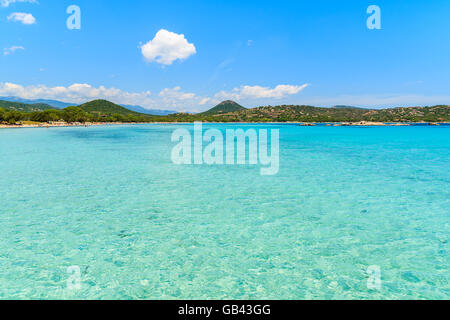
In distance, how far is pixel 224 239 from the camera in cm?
1015

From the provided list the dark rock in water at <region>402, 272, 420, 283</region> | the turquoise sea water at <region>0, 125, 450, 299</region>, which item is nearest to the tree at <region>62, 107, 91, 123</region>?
the turquoise sea water at <region>0, 125, 450, 299</region>

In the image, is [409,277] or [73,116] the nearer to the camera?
[409,277]

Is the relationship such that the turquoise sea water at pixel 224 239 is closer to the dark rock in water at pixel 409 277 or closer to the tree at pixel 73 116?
the dark rock in water at pixel 409 277

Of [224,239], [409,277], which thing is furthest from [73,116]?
[409,277]

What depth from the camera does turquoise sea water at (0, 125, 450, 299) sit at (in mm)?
7246

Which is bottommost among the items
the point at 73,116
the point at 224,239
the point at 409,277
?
the point at 409,277

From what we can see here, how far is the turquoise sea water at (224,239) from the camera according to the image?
7.25 m

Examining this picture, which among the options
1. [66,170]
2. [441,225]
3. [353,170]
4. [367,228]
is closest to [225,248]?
[367,228]

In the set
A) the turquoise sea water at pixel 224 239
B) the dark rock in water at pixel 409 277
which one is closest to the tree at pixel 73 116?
the turquoise sea water at pixel 224 239

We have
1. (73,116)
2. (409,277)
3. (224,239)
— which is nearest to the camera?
(409,277)

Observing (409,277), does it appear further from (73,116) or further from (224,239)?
(73,116)

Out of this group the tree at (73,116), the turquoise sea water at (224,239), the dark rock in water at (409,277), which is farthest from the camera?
the tree at (73,116)

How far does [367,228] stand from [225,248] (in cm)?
643

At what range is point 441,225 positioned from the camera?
37.7 feet
